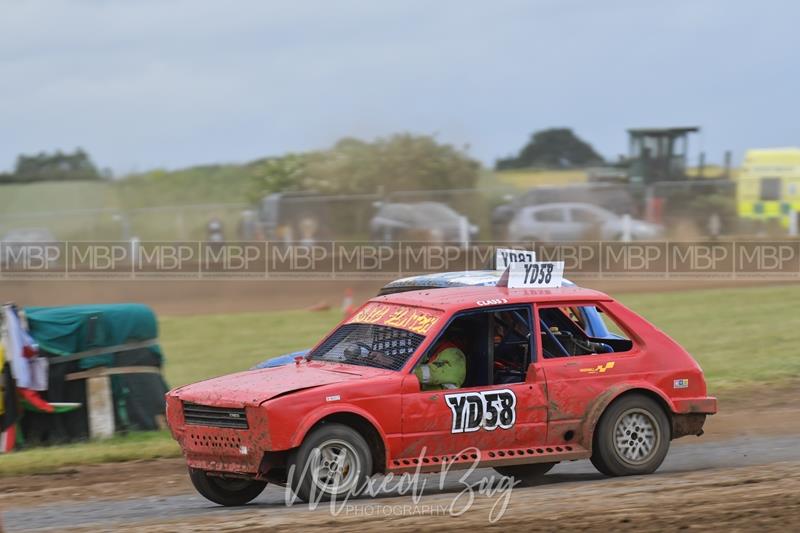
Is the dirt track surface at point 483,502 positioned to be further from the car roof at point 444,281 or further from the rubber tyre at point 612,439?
the car roof at point 444,281

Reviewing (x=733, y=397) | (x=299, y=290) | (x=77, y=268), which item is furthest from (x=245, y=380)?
→ (x=77, y=268)

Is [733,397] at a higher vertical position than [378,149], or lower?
lower

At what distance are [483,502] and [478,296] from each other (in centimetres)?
157

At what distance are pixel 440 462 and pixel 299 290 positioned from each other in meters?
20.9

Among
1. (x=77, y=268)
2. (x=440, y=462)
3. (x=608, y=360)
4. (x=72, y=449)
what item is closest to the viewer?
(x=440, y=462)

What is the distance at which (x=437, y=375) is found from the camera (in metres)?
7.86

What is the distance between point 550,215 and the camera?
29516 mm

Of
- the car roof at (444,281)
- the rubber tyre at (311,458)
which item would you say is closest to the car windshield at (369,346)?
the rubber tyre at (311,458)

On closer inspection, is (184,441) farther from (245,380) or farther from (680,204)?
(680,204)

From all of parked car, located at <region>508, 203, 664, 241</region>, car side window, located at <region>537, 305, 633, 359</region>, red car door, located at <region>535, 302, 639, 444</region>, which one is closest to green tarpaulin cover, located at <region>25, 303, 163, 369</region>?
car side window, located at <region>537, 305, 633, 359</region>

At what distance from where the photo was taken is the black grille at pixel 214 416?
721 centimetres

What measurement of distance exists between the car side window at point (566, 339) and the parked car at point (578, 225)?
20.3 meters
